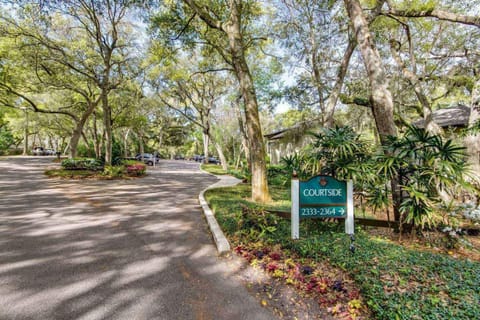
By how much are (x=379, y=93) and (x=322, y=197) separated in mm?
2713

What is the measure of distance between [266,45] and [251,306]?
47.8ft

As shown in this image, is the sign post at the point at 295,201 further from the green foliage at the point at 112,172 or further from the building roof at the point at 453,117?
the building roof at the point at 453,117

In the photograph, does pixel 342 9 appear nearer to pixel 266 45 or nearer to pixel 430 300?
pixel 266 45

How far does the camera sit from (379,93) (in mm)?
4617

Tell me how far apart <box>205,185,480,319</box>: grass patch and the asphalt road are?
1123 millimetres

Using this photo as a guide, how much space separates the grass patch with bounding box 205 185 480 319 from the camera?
2092mm

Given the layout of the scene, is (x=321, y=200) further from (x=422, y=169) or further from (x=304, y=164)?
(x=422, y=169)

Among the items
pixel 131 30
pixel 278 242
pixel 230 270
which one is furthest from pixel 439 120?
pixel 131 30

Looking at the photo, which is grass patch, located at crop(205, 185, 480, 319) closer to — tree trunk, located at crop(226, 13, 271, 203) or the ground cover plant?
tree trunk, located at crop(226, 13, 271, 203)

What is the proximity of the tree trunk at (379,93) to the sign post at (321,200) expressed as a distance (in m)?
1.11

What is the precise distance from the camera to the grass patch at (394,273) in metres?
2.09

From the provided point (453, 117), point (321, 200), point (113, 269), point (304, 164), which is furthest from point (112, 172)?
point (453, 117)

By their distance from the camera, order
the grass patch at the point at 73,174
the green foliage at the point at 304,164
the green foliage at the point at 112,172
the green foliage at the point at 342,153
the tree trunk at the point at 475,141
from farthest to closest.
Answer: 1. the green foliage at the point at 112,172
2. the grass patch at the point at 73,174
3. the tree trunk at the point at 475,141
4. the green foliage at the point at 304,164
5. the green foliage at the point at 342,153

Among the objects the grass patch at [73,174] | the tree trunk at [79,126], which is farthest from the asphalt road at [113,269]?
the tree trunk at [79,126]
